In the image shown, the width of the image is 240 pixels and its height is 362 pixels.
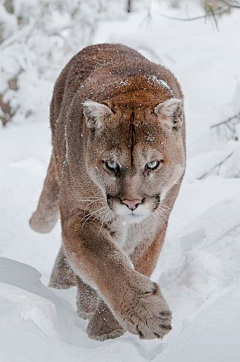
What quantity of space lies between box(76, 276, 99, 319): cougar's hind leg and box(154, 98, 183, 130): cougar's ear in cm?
112

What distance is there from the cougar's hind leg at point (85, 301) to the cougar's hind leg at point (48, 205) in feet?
3.33

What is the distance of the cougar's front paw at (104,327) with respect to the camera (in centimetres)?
380

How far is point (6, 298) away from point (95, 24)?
6.70 m

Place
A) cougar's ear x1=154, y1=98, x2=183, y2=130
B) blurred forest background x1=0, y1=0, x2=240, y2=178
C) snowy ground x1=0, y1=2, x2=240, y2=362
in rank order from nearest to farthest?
snowy ground x1=0, y1=2, x2=240, y2=362 → cougar's ear x1=154, y1=98, x2=183, y2=130 → blurred forest background x1=0, y1=0, x2=240, y2=178

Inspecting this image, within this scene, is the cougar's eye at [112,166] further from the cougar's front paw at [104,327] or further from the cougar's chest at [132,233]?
the cougar's front paw at [104,327]

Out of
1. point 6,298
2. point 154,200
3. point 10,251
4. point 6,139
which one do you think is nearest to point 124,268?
point 154,200

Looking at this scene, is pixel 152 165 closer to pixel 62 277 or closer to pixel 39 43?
pixel 62 277

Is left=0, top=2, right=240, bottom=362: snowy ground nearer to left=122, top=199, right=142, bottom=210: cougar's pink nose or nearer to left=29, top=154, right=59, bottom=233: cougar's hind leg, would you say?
left=29, top=154, right=59, bottom=233: cougar's hind leg

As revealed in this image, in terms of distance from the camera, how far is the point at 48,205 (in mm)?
Answer: 5309

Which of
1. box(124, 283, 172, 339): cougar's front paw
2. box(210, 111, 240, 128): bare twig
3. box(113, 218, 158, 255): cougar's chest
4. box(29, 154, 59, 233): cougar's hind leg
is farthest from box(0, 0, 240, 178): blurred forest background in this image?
box(124, 283, 172, 339): cougar's front paw

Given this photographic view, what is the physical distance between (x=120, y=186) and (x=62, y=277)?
161cm

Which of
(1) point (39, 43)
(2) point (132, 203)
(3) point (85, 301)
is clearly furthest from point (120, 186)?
(1) point (39, 43)

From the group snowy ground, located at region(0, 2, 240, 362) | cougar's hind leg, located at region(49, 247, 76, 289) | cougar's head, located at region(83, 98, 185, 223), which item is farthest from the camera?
cougar's hind leg, located at region(49, 247, 76, 289)

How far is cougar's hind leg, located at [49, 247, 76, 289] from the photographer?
15.9 feet
